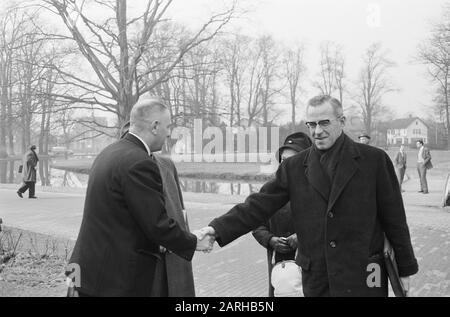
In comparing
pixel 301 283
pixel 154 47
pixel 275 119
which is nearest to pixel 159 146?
pixel 301 283

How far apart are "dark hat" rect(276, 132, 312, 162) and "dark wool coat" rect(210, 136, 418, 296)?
1.02m

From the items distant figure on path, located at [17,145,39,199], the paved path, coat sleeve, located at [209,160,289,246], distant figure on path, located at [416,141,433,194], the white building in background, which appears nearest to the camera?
coat sleeve, located at [209,160,289,246]

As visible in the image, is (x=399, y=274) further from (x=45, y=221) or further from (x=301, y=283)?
(x=45, y=221)

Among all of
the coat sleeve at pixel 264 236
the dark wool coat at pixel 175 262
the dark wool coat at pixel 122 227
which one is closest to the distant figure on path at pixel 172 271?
the dark wool coat at pixel 175 262

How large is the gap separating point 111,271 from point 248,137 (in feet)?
155

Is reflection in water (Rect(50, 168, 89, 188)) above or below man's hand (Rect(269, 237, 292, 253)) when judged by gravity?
below

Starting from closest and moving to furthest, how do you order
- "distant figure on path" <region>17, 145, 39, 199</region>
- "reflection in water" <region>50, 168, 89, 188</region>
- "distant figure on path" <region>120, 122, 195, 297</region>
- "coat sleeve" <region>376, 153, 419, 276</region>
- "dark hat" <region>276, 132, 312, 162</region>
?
1. "coat sleeve" <region>376, 153, 419, 276</region>
2. "distant figure on path" <region>120, 122, 195, 297</region>
3. "dark hat" <region>276, 132, 312, 162</region>
4. "distant figure on path" <region>17, 145, 39, 199</region>
5. "reflection in water" <region>50, 168, 89, 188</region>

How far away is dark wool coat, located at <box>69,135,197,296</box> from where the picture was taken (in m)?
2.87

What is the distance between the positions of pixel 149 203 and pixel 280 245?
4.46ft

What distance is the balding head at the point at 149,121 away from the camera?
3.18 metres

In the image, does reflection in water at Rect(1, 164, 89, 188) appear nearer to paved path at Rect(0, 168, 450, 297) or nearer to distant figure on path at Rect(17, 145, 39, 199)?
distant figure on path at Rect(17, 145, 39, 199)

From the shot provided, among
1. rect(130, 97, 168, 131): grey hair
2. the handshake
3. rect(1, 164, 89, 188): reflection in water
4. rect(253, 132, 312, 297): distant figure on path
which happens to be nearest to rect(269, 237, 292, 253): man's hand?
rect(253, 132, 312, 297): distant figure on path

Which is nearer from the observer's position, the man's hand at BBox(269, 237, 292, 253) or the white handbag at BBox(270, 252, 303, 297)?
the white handbag at BBox(270, 252, 303, 297)

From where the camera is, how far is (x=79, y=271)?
2971mm
